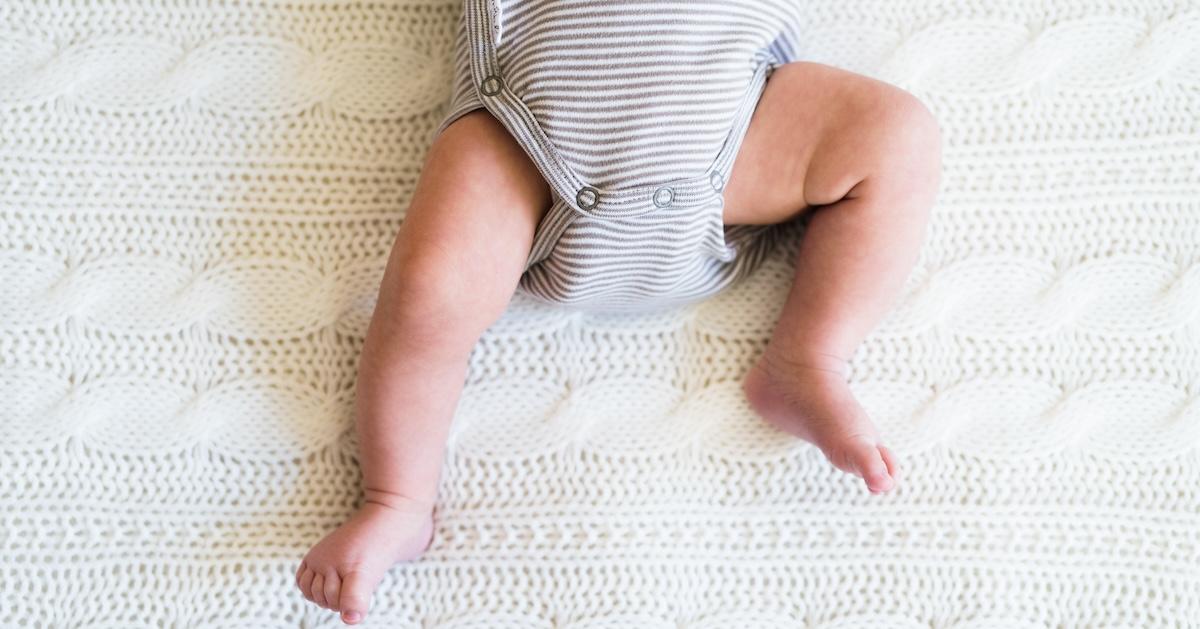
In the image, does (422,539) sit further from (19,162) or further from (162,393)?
(19,162)

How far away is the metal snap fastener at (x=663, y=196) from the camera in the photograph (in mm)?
879

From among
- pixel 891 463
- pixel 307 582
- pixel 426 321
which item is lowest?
pixel 307 582

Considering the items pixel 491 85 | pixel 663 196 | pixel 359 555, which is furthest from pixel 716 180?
pixel 359 555

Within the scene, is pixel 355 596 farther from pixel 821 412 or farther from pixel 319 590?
pixel 821 412

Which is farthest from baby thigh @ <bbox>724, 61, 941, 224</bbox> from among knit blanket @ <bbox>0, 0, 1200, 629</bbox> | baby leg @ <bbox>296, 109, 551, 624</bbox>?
baby leg @ <bbox>296, 109, 551, 624</bbox>

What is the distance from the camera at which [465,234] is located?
86 centimetres

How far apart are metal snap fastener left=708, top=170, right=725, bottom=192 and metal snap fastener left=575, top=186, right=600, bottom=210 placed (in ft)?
0.38

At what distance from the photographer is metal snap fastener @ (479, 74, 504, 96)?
0.88m

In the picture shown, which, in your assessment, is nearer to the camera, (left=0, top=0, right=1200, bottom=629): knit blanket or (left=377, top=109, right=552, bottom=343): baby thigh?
(left=377, top=109, right=552, bottom=343): baby thigh

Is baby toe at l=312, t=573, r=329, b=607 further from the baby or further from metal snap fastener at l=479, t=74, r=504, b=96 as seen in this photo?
metal snap fastener at l=479, t=74, r=504, b=96

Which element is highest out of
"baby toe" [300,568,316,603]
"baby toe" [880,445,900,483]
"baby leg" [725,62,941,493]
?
"baby leg" [725,62,941,493]

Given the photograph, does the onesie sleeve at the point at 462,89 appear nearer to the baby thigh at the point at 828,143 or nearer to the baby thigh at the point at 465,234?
the baby thigh at the point at 465,234

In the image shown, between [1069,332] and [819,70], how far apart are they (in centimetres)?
41

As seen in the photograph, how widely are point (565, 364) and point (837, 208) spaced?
34 centimetres
